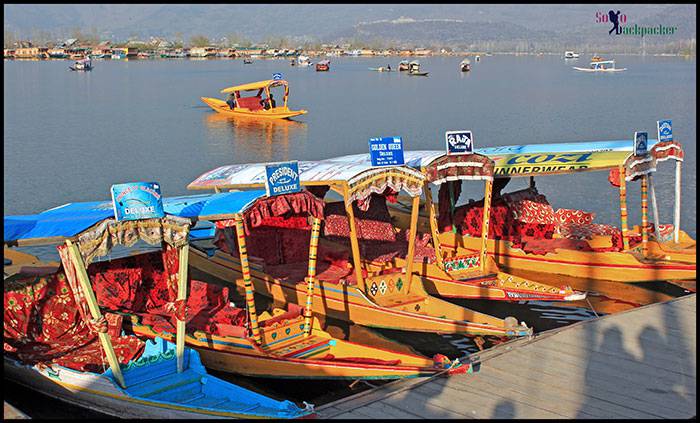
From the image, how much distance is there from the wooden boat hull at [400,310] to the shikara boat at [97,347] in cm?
369

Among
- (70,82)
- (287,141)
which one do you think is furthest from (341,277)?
(70,82)

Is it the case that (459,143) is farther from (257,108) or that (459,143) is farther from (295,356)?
(257,108)

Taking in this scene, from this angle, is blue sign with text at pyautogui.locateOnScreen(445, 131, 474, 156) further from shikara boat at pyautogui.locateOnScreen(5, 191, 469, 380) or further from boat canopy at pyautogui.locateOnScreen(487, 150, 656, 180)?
shikara boat at pyautogui.locateOnScreen(5, 191, 469, 380)

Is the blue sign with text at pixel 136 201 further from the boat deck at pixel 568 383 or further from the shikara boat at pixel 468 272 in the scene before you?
the shikara boat at pixel 468 272

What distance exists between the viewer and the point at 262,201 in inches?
639

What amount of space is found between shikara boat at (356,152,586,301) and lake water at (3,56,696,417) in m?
0.41

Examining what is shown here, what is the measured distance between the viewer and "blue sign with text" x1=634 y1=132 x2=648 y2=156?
2195 cm

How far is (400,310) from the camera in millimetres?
18359

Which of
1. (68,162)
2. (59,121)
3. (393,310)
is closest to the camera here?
(393,310)

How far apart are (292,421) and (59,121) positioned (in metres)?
53.9

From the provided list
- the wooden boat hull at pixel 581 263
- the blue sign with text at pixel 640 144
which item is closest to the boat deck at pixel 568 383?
the wooden boat hull at pixel 581 263

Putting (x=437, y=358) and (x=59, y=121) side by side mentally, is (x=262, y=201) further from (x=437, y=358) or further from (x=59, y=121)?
(x=59, y=121)

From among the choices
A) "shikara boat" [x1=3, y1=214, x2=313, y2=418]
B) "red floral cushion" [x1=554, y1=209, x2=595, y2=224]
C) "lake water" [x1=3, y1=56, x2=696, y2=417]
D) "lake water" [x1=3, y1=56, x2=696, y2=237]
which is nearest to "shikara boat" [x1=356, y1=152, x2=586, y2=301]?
"lake water" [x1=3, y1=56, x2=696, y2=417]

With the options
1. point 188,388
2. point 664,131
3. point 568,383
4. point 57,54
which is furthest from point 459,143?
point 57,54
